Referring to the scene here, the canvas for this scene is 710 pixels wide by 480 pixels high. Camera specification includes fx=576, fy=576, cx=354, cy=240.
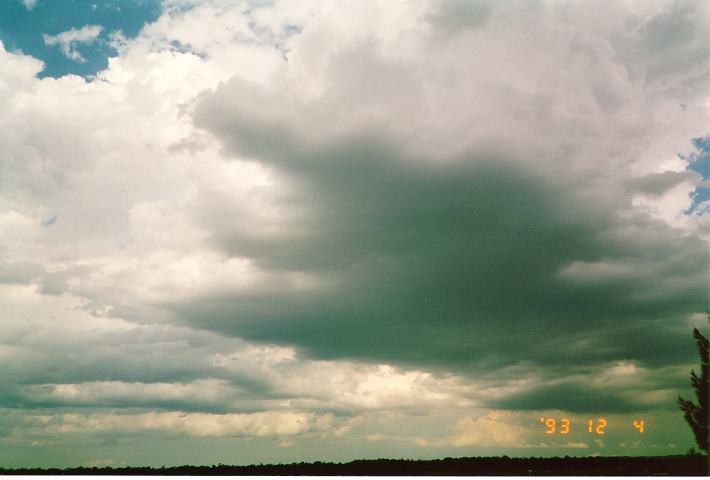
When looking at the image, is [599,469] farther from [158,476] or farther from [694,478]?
[158,476]

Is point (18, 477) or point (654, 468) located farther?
point (654, 468)

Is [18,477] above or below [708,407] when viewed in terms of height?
below

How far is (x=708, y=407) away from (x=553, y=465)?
11.5 metres

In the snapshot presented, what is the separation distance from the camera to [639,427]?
26.1m

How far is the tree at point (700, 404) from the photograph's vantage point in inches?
1228

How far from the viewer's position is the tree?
31188 mm

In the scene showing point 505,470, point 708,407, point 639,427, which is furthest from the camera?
point 708,407

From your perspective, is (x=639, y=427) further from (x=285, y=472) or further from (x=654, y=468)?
(x=285, y=472)

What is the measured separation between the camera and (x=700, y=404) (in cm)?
3159

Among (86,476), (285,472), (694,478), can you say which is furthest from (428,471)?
(86,476)

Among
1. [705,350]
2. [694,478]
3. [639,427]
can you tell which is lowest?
[694,478]

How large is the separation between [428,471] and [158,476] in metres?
10.5

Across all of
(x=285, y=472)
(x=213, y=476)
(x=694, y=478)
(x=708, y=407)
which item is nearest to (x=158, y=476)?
(x=213, y=476)

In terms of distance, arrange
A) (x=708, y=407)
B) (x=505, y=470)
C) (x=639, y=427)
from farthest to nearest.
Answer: (x=708, y=407) < (x=639, y=427) < (x=505, y=470)
